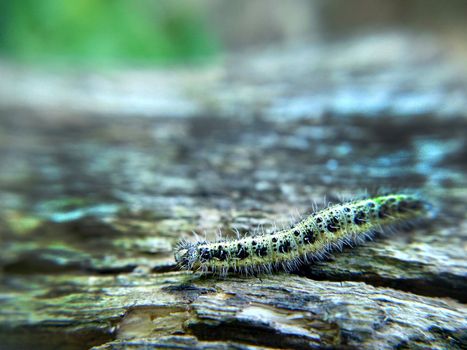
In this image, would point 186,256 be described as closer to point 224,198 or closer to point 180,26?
point 224,198

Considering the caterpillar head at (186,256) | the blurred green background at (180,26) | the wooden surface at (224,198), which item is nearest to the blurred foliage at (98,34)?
the blurred green background at (180,26)

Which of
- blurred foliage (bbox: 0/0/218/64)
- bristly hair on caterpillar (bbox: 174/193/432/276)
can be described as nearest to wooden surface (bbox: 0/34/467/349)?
bristly hair on caterpillar (bbox: 174/193/432/276)

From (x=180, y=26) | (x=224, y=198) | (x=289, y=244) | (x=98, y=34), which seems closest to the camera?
(x=289, y=244)

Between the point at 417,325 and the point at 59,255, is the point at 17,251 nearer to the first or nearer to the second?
the point at 59,255

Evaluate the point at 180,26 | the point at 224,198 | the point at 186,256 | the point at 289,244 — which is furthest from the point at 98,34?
the point at 289,244

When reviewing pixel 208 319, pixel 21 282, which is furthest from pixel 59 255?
pixel 208 319

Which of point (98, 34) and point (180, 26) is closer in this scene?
point (98, 34)

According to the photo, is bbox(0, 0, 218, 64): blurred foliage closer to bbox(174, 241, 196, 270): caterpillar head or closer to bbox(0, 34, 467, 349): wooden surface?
bbox(0, 34, 467, 349): wooden surface

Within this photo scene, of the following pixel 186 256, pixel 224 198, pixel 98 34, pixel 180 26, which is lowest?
pixel 186 256
